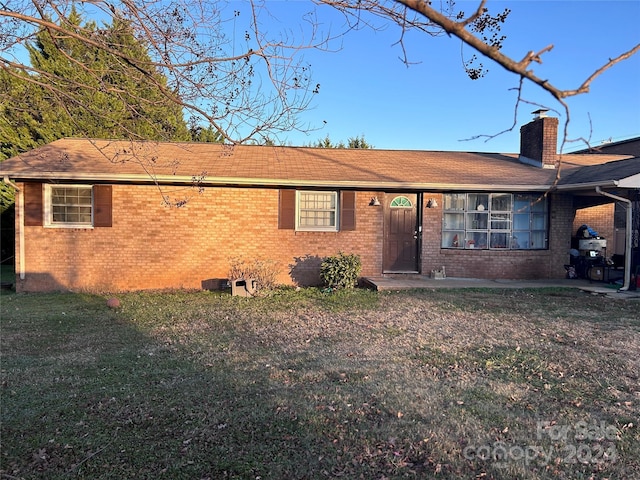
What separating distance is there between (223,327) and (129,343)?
146 centimetres

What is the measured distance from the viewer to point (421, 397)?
405 cm

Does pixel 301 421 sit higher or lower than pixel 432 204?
lower

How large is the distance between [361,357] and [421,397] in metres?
1.34

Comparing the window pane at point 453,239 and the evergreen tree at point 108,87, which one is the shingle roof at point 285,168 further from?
the evergreen tree at point 108,87

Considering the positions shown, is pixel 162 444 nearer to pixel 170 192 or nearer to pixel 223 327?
pixel 223 327

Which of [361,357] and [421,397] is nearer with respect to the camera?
[421,397]

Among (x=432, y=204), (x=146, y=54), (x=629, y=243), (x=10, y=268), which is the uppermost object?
(x=146, y=54)

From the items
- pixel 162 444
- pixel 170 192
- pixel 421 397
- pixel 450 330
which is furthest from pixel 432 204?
pixel 162 444

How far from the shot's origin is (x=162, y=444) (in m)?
3.18

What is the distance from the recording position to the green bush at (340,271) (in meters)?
10.1

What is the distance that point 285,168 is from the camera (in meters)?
11.5

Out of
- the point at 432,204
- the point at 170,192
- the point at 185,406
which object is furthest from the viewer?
the point at 432,204

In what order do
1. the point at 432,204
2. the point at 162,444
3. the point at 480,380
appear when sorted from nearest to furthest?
the point at 162,444 < the point at 480,380 < the point at 432,204

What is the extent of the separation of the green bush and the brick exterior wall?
0.79 m
